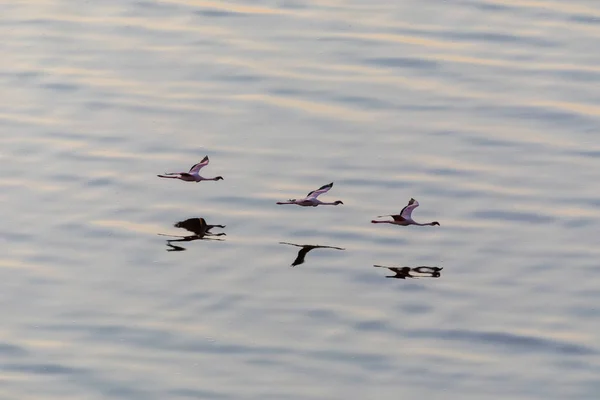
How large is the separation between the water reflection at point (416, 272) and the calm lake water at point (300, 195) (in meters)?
0.12

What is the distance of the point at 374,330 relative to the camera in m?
31.8

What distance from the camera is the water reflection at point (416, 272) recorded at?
110 feet

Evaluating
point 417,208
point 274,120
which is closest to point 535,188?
point 417,208

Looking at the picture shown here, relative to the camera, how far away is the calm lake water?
31.0 meters

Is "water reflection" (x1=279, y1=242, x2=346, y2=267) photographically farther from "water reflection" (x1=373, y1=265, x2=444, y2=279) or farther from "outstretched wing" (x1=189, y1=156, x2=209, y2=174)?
"outstretched wing" (x1=189, y1=156, x2=209, y2=174)

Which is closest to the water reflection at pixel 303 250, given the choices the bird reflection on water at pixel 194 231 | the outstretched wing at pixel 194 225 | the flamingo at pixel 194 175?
the bird reflection on water at pixel 194 231

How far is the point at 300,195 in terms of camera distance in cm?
3628

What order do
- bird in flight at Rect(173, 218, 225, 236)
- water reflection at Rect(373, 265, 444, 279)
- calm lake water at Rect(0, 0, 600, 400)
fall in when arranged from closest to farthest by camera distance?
calm lake water at Rect(0, 0, 600, 400) < water reflection at Rect(373, 265, 444, 279) < bird in flight at Rect(173, 218, 225, 236)

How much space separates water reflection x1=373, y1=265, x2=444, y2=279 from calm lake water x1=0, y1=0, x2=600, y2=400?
0.12 metres

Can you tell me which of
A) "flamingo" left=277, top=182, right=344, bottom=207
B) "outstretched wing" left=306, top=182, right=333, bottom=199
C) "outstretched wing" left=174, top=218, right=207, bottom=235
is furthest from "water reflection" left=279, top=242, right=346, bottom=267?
"outstretched wing" left=174, top=218, right=207, bottom=235

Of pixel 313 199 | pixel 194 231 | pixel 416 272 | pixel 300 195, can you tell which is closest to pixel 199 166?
pixel 194 231

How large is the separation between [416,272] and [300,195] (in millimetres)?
3710

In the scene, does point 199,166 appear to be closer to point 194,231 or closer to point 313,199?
point 194,231

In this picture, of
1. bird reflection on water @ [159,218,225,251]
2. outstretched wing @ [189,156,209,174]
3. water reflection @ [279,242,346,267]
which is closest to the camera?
water reflection @ [279,242,346,267]
